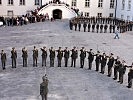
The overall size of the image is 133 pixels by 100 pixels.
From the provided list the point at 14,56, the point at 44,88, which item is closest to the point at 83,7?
the point at 14,56

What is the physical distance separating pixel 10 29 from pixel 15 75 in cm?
2012

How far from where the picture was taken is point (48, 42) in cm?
3078

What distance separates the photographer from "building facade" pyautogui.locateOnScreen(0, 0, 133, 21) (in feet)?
172

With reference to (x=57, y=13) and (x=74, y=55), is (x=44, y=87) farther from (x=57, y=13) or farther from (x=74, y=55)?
(x=57, y=13)

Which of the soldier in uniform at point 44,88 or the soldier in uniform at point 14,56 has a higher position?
the soldier in uniform at point 14,56

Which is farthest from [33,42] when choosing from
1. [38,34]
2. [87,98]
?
[87,98]

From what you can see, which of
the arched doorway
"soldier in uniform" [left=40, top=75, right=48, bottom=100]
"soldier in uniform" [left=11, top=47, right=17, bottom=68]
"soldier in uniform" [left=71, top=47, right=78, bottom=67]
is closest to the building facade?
the arched doorway

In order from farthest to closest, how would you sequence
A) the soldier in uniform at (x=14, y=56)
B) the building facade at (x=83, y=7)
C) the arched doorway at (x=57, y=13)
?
the arched doorway at (x=57, y=13) → the building facade at (x=83, y=7) → the soldier in uniform at (x=14, y=56)

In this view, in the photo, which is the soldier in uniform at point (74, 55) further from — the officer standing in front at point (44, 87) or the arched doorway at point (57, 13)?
the arched doorway at point (57, 13)

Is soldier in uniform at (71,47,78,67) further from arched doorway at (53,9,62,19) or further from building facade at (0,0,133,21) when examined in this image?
arched doorway at (53,9,62,19)

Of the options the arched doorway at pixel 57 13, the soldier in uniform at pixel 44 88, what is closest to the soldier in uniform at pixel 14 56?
the soldier in uniform at pixel 44 88

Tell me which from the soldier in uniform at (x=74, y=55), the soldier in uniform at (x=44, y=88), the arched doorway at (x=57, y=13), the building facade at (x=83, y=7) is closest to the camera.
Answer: the soldier in uniform at (x=44, y=88)

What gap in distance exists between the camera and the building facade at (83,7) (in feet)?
172

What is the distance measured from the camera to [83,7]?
187 ft
